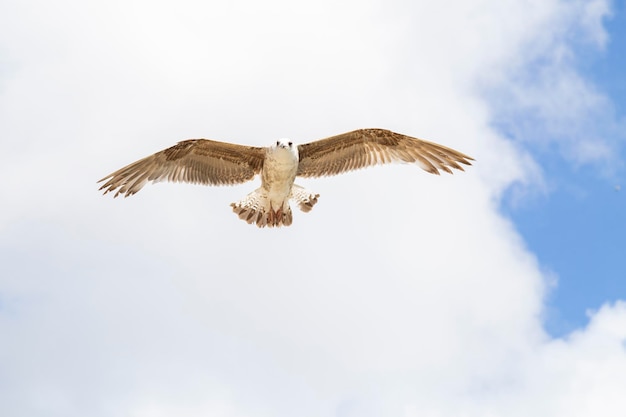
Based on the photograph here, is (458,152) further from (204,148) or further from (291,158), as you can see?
(204,148)

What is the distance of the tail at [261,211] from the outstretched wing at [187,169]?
522 mm

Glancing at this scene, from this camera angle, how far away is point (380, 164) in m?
18.2

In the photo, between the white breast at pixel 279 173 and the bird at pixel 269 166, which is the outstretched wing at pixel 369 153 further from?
the white breast at pixel 279 173

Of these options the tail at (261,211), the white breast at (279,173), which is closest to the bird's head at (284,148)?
the white breast at (279,173)

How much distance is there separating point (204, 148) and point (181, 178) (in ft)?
3.36

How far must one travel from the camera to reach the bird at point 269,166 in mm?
17672

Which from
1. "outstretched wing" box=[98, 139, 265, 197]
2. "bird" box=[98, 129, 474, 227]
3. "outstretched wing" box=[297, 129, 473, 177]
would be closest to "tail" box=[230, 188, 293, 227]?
"bird" box=[98, 129, 474, 227]

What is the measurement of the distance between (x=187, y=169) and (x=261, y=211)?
195cm

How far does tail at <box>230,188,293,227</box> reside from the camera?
17984 mm

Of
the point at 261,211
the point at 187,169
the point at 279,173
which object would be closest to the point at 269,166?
the point at 279,173

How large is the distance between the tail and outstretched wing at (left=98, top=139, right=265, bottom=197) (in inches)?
20.6

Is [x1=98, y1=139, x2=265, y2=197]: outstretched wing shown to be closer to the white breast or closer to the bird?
the bird

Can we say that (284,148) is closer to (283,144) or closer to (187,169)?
(283,144)

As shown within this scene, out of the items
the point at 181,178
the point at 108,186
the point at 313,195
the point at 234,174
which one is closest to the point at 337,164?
the point at 313,195
